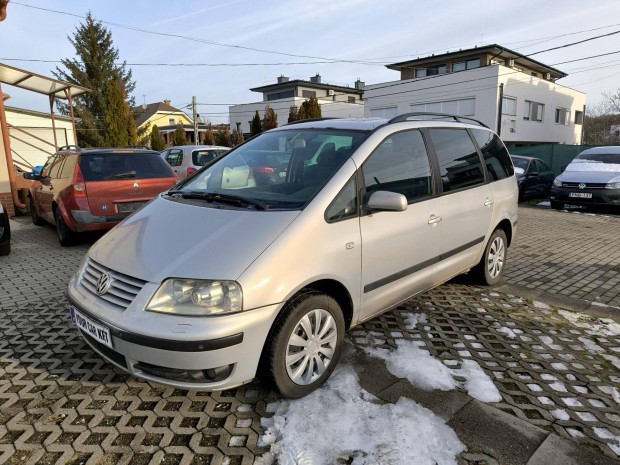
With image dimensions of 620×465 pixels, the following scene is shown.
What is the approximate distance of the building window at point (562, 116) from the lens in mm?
33562

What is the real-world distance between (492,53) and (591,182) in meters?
22.3

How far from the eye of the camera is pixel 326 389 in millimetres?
2840

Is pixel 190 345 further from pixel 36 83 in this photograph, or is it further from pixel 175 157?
pixel 36 83

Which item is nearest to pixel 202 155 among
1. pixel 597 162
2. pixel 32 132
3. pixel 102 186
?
pixel 102 186

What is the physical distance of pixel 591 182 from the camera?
35.8 feet

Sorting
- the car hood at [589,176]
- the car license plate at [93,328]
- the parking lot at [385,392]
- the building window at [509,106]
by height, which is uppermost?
the building window at [509,106]

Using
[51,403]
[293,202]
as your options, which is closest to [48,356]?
[51,403]

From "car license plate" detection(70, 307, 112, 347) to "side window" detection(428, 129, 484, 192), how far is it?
2.82m

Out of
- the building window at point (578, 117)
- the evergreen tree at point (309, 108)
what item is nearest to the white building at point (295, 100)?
the evergreen tree at point (309, 108)

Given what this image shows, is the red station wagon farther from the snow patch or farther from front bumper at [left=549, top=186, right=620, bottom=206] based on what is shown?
front bumper at [left=549, top=186, right=620, bottom=206]

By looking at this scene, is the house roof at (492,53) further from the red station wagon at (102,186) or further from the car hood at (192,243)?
the car hood at (192,243)

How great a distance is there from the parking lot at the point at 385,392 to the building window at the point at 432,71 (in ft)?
101

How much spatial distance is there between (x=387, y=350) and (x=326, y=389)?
745mm

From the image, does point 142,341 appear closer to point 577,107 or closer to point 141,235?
point 141,235
